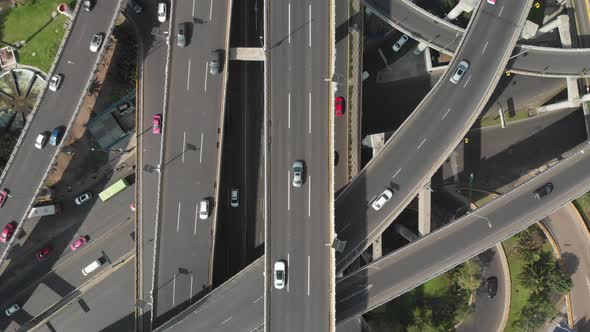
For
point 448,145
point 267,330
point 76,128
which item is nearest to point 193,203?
point 267,330

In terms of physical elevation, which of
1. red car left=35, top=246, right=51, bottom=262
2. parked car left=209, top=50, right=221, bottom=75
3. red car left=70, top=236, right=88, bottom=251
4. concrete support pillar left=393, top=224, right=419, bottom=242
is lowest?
red car left=35, top=246, right=51, bottom=262

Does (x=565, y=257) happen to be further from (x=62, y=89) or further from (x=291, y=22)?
(x=62, y=89)

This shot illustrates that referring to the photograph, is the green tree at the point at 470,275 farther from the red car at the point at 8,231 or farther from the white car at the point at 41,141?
the red car at the point at 8,231

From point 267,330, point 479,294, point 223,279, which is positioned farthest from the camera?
point 479,294

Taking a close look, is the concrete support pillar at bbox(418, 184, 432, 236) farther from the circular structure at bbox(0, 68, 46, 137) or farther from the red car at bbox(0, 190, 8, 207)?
the circular structure at bbox(0, 68, 46, 137)

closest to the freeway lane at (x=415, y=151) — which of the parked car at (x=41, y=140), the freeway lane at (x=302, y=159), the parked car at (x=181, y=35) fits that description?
the freeway lane at (x=302, y=159)

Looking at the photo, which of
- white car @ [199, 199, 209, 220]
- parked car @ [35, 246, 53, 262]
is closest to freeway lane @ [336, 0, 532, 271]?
white car @ [199, 199, 209, 220]
